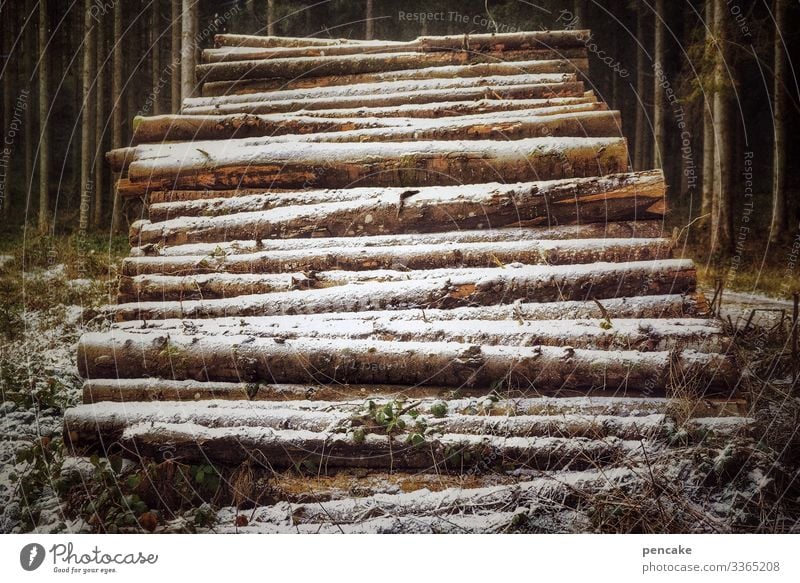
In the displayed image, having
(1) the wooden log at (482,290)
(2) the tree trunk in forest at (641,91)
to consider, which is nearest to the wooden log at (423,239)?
(1) the wooden log at (482,290)

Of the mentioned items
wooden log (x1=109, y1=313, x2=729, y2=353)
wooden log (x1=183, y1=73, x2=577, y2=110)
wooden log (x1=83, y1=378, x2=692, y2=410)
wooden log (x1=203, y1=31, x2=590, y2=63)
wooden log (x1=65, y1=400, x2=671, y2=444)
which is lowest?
wooden log (x1=65, y1=400, x2=671, y2=444)

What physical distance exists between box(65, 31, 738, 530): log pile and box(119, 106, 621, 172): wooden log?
13 millimetres

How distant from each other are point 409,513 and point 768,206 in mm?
2615

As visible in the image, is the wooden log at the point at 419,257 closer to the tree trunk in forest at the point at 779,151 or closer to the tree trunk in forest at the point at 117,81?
the tree trunk in forest at the point at 117,81

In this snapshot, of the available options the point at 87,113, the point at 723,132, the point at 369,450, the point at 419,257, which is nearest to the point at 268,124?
the point at 419,257

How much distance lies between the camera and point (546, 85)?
11.2ft

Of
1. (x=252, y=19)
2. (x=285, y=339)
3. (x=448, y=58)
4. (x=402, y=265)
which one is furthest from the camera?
(x=448, y=58)

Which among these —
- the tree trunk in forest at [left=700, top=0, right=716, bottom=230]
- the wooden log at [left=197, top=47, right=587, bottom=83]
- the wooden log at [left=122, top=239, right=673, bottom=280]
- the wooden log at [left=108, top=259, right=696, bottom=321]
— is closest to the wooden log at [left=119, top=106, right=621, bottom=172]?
the wooden log at [left=197, top=47, right=587, bottom=83]

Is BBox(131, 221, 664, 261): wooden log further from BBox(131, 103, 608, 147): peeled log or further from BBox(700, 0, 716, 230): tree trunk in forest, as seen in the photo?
BBox(700, 0, 716, 230): tree trunk in forest

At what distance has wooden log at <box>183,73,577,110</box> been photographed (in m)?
3.40

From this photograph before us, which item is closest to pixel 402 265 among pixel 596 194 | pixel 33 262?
pixel 596 194

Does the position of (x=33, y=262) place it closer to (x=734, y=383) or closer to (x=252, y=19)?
(x=252, y=19)

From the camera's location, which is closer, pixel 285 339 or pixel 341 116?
pixel 285 339

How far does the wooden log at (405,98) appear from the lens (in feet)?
11.0
